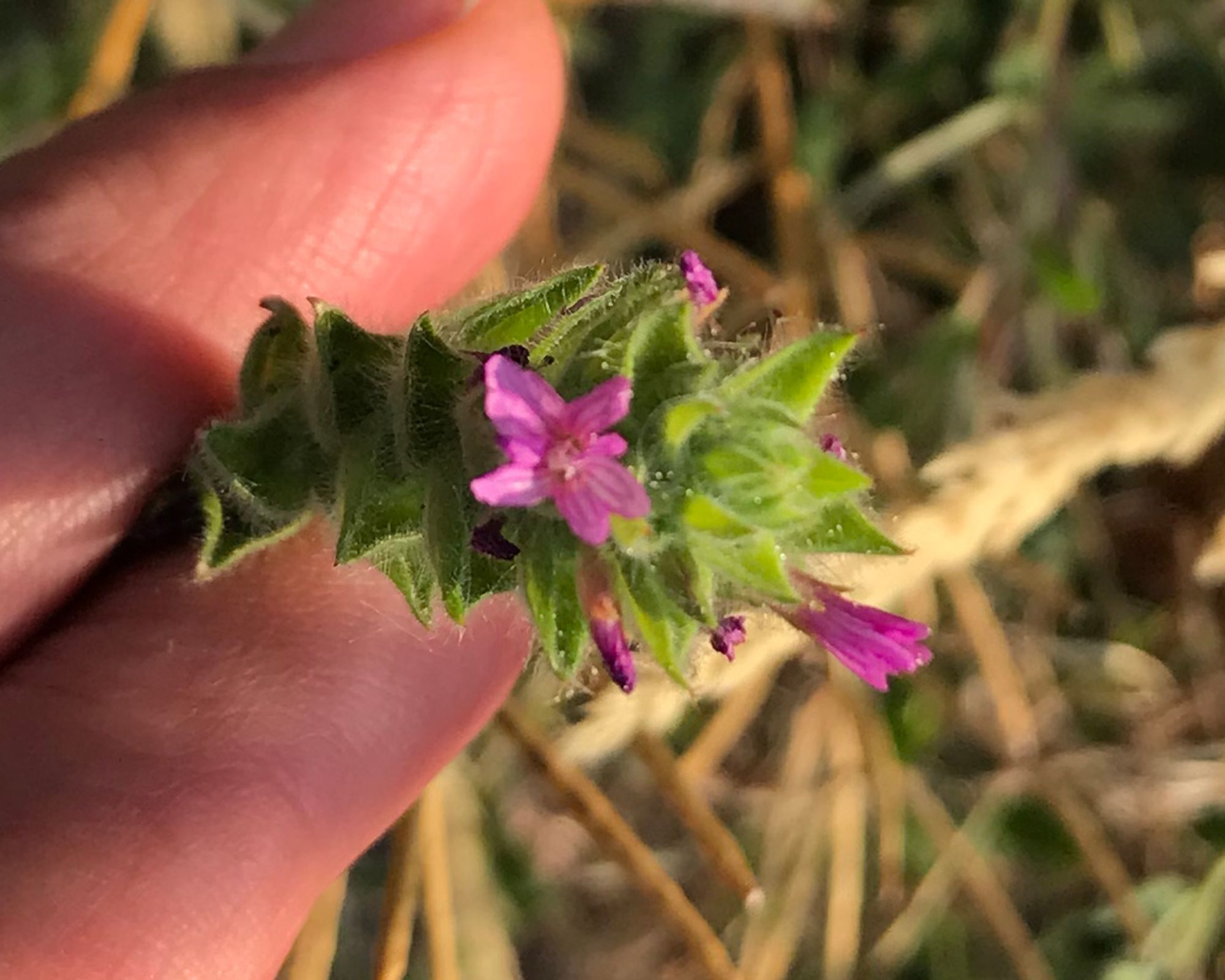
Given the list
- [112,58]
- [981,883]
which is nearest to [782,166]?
[112,58]

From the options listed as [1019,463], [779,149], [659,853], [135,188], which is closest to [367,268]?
[135,188]

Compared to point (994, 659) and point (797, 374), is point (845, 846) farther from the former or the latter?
Result: point (797, 374)

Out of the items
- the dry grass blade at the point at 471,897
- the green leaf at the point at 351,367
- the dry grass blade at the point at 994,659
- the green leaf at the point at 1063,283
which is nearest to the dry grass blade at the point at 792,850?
the dry grass blade at the point at 994,659

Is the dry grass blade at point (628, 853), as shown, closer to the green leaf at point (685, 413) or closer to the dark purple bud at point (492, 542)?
the dark purple bud at point (492, 542)

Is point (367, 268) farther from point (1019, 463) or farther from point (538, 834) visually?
point (538, 834)

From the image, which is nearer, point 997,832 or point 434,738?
point 434,738

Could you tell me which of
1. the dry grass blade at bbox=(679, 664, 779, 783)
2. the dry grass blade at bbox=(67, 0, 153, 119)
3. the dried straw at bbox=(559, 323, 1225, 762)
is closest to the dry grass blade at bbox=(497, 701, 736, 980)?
the dried straw at bbox=(559, 323, 1225, 762)
